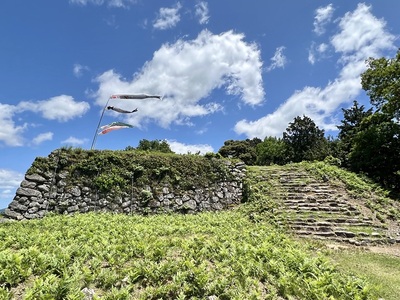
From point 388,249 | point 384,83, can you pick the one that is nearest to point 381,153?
point 384,83

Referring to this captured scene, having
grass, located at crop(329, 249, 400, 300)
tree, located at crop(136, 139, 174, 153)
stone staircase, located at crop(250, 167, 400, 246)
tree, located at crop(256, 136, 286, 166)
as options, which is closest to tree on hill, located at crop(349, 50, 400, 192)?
stone staircase, located at crop(250, 167, 400, 246)

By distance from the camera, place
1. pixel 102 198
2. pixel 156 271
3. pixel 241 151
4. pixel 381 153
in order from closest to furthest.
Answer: pixel 156 271 → pixel 102 198 → pixel 381 153 → pixel 241 151

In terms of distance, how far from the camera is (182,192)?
14375 mm

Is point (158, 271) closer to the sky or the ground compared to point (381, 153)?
closer to the ground

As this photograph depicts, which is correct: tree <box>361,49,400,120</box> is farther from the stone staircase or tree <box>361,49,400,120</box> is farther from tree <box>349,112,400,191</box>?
the stone staircase

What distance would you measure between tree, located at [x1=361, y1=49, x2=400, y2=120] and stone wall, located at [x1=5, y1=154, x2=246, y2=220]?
1311 cm

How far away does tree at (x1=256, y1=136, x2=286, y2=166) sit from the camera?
41.7 meters

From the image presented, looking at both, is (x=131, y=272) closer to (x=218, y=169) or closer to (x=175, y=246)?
(x=175, y=246)

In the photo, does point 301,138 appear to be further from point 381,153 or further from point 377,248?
point 377,248

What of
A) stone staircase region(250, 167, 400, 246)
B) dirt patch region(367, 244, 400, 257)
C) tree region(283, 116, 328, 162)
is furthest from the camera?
tree region(283, 116, 328, 162)

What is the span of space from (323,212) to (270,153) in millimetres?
31375

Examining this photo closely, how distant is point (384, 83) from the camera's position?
66.3 feet

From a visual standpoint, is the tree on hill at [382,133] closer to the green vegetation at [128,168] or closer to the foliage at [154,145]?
the green vegetation at [128,168]

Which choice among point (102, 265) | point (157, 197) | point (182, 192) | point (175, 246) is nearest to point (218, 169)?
point (182, 192)
